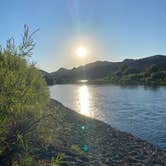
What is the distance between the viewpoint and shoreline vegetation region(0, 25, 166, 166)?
759 cm

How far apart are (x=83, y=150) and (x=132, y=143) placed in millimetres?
7285

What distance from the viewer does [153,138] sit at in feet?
92.0

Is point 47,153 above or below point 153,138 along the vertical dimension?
above

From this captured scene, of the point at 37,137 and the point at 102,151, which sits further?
the point at 102,151

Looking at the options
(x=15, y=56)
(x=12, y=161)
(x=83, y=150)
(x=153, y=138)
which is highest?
(x=15, y=56)

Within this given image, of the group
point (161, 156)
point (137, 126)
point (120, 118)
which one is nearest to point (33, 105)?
point (161, 156)

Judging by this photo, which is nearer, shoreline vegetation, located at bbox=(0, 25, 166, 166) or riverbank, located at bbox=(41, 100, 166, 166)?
shoreline vegetation, located at bbox=(0, 25, 166, 166)

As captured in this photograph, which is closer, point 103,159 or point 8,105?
point 8,105

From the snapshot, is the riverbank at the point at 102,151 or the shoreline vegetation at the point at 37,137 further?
the riverbank at the point at 102,151

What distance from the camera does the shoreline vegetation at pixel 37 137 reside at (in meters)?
7.59

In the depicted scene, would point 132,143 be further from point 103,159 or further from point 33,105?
point 33,105

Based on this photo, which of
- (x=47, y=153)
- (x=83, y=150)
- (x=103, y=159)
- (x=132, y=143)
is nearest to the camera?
(x=47, y=153)

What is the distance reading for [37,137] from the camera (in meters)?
11.6

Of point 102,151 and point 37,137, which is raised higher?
point 37,137
